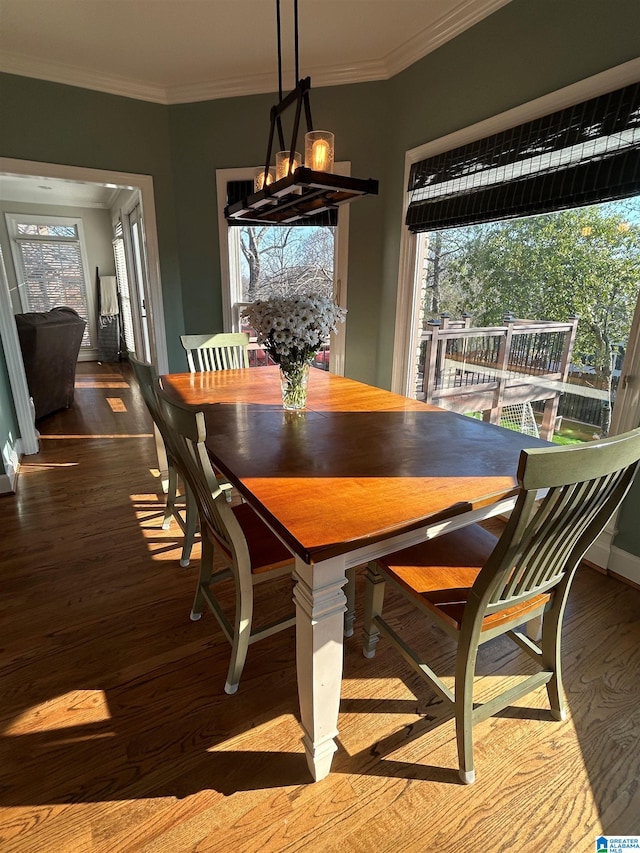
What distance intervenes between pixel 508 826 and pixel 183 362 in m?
3.88

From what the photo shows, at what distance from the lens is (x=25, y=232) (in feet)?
24.3

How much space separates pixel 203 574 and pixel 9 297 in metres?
2.76

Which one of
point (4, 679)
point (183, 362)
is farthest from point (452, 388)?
point (4, 679)

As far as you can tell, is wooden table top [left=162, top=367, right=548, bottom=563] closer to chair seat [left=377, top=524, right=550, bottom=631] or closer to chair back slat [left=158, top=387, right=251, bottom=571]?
chair back slat [left=158, top=387, right=251, bottom=571]

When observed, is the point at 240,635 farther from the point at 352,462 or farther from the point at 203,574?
the point at 352,462

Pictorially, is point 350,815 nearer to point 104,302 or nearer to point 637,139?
point 637,139

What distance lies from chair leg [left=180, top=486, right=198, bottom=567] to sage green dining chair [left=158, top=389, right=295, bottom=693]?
375mm

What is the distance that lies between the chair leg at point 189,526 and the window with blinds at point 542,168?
7.42 ft

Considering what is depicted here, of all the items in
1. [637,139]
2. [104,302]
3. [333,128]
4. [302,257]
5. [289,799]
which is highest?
[333,128]

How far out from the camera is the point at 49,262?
302 inches

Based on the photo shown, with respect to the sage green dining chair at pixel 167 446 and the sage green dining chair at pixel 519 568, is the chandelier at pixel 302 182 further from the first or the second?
the sage green dining chair at pixel 519 568

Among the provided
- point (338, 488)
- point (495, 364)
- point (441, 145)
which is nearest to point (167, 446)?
point (338, 488)

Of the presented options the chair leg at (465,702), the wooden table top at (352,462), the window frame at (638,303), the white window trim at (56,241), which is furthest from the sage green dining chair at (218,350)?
the white window trim at (56,241)

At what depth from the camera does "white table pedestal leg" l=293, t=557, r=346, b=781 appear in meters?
1.06
